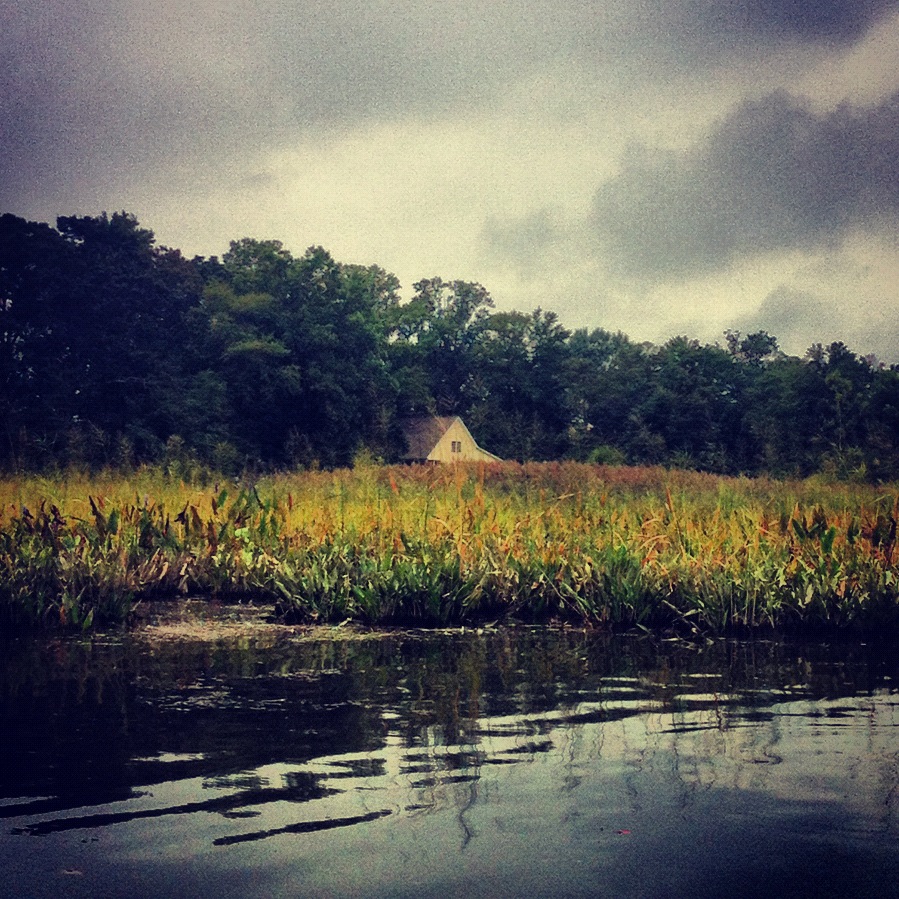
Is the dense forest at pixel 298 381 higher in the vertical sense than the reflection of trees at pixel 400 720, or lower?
higher

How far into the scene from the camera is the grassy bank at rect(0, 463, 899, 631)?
25.1 ft

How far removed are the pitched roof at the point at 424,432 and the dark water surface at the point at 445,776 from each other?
191 feet

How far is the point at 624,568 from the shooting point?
27.0 ft

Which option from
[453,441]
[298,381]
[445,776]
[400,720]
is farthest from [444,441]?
[445,776]

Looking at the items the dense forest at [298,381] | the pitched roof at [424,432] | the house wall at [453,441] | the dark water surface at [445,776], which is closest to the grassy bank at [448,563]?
the dark water surface at [445,776]

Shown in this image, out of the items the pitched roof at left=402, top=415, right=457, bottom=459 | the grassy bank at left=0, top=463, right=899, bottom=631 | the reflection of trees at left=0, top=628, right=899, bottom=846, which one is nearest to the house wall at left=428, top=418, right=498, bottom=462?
the pitched roof at left=402, top=415, right=457, bottom=459

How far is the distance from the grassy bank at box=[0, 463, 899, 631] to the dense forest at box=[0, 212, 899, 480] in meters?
11.1

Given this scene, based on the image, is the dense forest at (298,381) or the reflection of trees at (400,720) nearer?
the reflection of trees at (400,720)

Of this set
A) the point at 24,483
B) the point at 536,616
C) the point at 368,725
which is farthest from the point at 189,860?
the point at 24,483

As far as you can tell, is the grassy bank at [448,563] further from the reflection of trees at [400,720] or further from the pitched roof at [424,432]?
the pitched roof at [424,432]

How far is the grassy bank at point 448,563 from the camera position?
7.65 m

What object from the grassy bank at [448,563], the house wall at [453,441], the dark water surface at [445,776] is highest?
the house wall at [453,441]

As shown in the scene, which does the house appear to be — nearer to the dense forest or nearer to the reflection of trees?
the dense forest

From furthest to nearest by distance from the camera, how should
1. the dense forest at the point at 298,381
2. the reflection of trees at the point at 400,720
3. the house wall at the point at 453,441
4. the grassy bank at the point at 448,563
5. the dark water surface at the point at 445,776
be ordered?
the house wall at the point at 453,441, the dense forest at the point at 298,381, the grassy bank at the point at 448,563, the reflection of trees at the point at 400,720, the dark water surface at the point at 445,776
